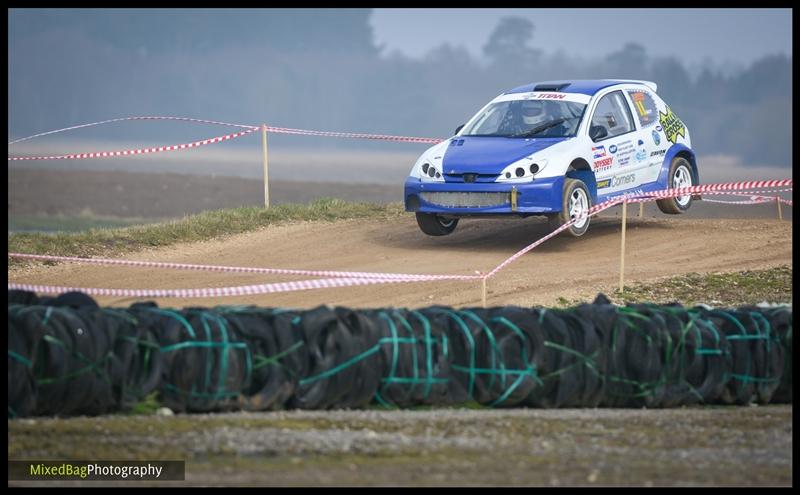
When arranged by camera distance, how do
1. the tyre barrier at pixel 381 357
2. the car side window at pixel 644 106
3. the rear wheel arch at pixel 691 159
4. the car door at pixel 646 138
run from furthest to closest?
the rear wheel arch at pixel 691 159, the car side window at pixel 644 106, the car door at pixel 646 138, the tyre barrier at pixel 381 357

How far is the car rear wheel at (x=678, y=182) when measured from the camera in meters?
17.3

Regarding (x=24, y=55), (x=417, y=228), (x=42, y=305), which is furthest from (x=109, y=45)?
(x=42, y=305)

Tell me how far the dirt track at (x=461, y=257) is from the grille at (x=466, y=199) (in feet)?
2.09

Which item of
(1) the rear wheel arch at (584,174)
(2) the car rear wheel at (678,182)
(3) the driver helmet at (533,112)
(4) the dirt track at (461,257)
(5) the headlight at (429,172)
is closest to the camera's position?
(4) the dirt track at (461,257)

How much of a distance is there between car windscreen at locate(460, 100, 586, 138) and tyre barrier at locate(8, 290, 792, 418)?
5890mm

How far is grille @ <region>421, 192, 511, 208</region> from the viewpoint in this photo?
49.8ft

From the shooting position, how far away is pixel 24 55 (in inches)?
3381

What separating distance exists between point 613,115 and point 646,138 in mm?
573

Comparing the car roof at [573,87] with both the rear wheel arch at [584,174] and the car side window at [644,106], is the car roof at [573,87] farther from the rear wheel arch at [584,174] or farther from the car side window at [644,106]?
the rear wheel arch at [584,174]

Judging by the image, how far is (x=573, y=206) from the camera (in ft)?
51.3

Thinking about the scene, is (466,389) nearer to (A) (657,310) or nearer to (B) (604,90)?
(A) (657,310)

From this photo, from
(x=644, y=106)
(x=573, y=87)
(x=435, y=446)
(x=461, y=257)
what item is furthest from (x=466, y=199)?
(x=435, y=446)

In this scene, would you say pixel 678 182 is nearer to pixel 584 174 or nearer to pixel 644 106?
pixel 644 106

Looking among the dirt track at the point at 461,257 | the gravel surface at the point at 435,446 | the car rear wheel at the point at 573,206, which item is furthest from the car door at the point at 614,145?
the gravel surface at the point at 435,446
